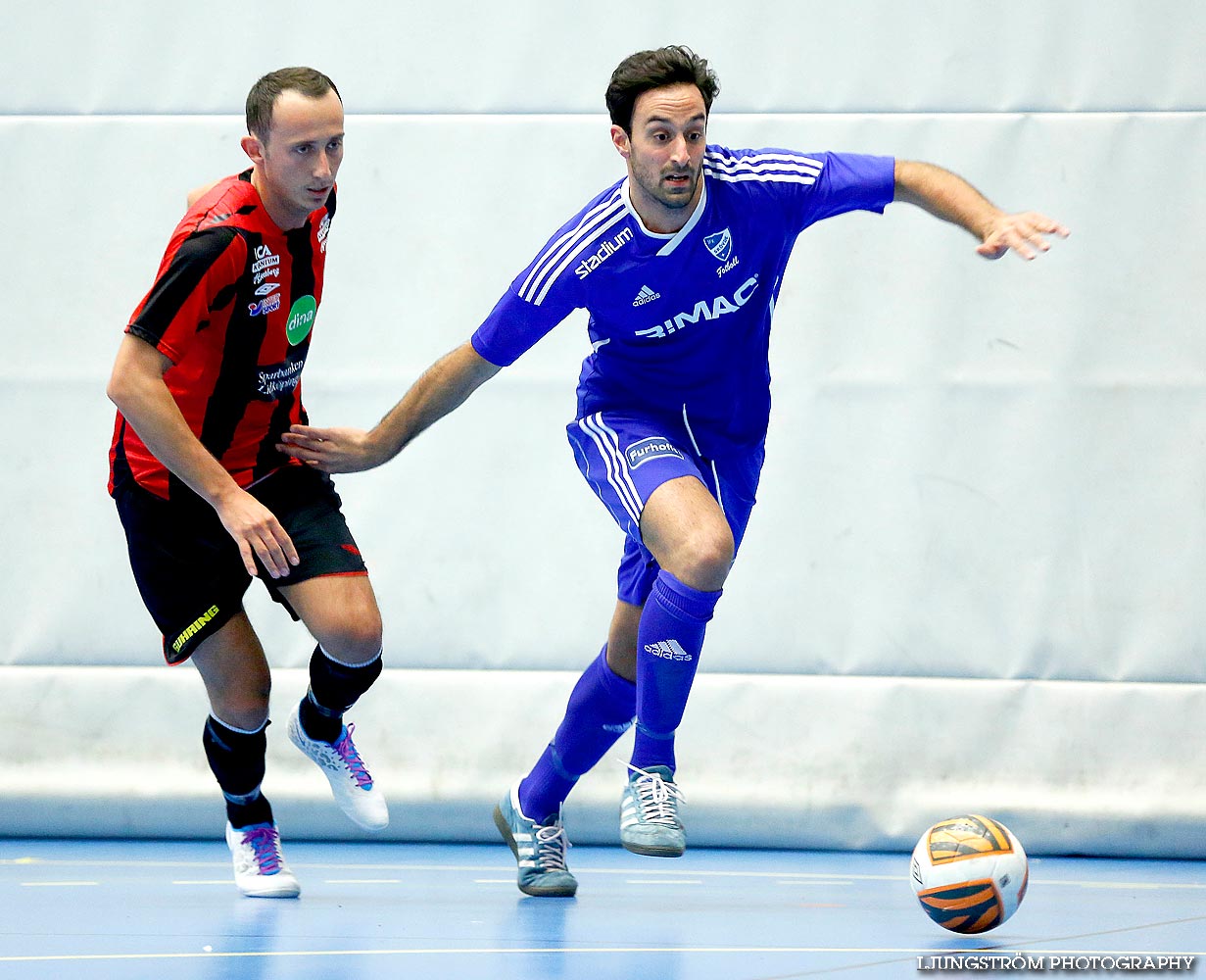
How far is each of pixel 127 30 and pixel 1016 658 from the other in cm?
391

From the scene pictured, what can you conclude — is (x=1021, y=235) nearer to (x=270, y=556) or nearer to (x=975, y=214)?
(x=975, y=214)

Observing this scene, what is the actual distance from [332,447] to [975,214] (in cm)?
178

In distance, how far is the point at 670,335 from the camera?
366 cm

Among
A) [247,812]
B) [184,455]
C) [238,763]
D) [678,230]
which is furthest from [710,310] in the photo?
[247,812]

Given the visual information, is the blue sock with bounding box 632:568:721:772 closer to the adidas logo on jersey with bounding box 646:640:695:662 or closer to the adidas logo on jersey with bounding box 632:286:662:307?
the adidas logo on jersey with bounding box 646:640:695:662

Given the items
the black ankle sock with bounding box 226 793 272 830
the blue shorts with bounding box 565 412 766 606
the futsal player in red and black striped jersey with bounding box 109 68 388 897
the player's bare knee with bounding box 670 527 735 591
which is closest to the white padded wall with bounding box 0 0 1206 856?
the black ankle sock with bounding box 226 793 272 830

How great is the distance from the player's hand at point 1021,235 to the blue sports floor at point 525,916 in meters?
1.51

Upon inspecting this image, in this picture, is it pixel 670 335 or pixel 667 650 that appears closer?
pixel 667 650

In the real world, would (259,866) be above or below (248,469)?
below

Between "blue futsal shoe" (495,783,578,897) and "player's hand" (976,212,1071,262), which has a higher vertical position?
"player's hand" (976,212,1071,262)

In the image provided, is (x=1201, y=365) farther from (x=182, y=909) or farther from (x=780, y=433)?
(x=182, y=909)

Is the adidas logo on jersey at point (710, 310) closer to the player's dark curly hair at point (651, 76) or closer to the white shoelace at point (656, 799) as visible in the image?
the player's dark curly hair at point (651, 76)

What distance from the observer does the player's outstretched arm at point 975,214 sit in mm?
3201

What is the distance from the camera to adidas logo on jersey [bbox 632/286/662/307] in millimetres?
3582
